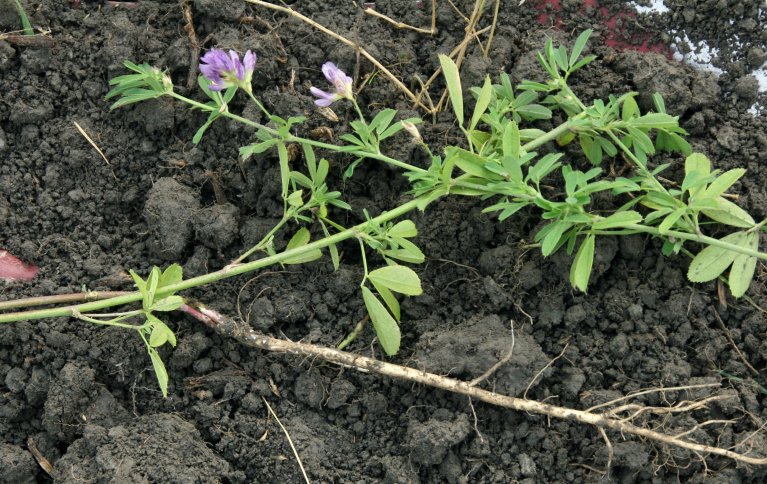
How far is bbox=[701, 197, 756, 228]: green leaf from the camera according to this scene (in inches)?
87.7

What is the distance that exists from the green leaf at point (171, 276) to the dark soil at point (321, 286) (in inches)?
5.7

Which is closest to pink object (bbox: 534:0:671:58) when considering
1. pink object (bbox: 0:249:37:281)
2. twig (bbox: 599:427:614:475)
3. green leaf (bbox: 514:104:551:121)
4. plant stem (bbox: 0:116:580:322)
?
green leaf (bbox: 514:104:551:121)

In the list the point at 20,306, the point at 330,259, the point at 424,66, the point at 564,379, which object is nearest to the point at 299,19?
the point at 424,66

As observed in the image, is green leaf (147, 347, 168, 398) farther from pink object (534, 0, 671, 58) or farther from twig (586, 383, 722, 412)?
pink object (534, 0, 671, 58)

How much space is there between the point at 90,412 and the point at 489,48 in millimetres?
1471

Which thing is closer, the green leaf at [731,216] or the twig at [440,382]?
the twig at [440,382]

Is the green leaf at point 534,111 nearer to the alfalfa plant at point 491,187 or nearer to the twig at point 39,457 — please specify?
the alfalfa plant at point 491,187

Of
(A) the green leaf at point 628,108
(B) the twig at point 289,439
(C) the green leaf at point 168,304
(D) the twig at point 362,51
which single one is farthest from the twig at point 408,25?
(B) the twig at point 289,439

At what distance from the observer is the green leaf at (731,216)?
2.23 metres

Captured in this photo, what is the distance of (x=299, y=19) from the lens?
2508mm

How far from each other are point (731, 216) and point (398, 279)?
0.88m

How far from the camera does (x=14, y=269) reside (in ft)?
7.70

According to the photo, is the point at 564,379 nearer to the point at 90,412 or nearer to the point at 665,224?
the point at 665,224

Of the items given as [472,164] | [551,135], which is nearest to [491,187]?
[472,164]
